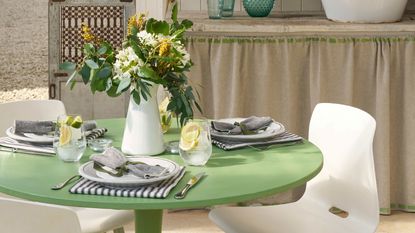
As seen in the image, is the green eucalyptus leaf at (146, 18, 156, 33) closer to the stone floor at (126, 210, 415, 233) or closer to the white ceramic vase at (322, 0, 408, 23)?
the stone floor at (126, 210, 415, 233)

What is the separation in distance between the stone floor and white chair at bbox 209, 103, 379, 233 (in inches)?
44.2

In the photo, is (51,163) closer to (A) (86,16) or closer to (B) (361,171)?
(B) (361,171)

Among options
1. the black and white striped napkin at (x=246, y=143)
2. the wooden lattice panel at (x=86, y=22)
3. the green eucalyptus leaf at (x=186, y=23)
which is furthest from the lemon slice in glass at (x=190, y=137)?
the wooden lattice panel at (x=86, y=22)

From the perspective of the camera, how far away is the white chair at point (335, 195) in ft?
8.36

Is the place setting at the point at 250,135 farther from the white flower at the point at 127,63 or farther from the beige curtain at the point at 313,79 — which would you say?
the beige curtain at the point at 313,79

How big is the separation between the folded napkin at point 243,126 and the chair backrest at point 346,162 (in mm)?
319

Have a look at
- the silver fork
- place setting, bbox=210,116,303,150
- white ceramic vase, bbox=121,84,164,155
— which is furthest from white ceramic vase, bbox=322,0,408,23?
the silver fork

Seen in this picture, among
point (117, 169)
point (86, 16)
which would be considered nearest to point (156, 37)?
point (117, 169)

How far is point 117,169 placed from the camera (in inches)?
80.3

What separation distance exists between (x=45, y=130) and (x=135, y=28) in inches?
17.6

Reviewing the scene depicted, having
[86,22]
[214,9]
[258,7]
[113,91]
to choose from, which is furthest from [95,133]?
[86,22]

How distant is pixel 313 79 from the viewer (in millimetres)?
3977

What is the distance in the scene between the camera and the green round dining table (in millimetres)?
1905

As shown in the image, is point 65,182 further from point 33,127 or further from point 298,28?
point 298,28
